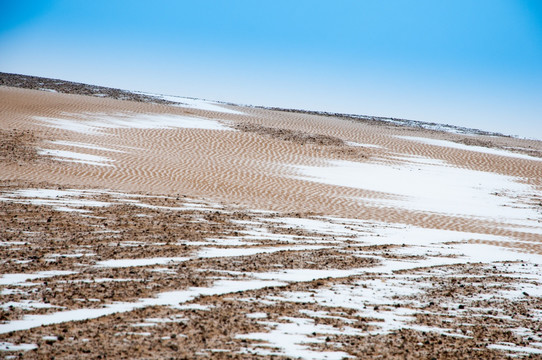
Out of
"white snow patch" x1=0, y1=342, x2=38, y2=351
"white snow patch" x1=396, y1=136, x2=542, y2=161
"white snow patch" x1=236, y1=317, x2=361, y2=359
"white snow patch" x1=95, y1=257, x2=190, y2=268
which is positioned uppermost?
"white snow patch" x1=396, y1=136, x2=542, y2=161

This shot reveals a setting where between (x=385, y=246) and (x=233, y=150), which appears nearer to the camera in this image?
(x=385, y=246)

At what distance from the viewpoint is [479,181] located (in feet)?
73.8

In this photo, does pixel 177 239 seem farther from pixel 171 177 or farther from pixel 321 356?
pixel 171 177

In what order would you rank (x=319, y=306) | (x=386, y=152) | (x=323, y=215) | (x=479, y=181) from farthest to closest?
(x=386, y=152) → (x=479, y=181) → (x=323, y=215) → (x=319, y=306)

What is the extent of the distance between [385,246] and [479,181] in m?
14.1

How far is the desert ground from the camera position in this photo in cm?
512

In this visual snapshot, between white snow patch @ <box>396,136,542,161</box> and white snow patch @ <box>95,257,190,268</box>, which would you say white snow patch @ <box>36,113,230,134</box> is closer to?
white snow patch @ <box>396,136,542,161</box>

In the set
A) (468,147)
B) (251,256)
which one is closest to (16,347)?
(251,256)

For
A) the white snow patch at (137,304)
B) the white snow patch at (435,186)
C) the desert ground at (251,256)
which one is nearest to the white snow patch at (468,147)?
the white snow patch at (435,186)

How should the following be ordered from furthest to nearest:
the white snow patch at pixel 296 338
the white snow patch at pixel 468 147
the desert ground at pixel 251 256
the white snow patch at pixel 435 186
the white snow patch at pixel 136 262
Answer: the white snow patch at pixel 468 147 < the white snow patch at pixel 435 186 < the white snow patch at pixel 136 262 < the desert ground at pixel 251 256 < the white snow patch at pixel 296 338

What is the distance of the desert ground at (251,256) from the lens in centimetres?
512

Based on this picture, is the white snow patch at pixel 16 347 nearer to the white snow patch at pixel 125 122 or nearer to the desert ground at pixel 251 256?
the desert ground at pixel 251 256

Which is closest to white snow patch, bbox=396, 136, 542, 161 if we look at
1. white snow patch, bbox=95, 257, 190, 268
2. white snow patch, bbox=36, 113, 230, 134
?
white snow patch, bbox=36, 113, 230, 134

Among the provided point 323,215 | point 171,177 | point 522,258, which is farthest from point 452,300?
point 171,177
